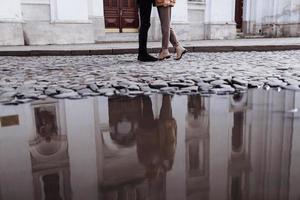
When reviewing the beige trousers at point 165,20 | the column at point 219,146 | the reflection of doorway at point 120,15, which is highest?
the reflection of doorway at point 120,15

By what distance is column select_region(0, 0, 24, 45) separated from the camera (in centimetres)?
847

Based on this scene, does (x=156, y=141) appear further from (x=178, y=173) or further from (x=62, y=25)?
(x=62, y=25)

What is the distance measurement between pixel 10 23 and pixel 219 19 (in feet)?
21.1

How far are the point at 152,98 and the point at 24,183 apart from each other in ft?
4.89

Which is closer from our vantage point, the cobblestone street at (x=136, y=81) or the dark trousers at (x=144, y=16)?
the cobblestone street at (x=136, y=81)

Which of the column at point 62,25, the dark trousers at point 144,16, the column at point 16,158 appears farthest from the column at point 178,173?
the column at point 62,25

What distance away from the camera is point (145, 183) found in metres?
1.17

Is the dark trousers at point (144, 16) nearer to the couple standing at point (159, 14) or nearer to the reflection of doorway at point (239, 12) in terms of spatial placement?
the couple standing at point (159, 14)

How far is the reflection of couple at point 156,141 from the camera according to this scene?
51.9 inches

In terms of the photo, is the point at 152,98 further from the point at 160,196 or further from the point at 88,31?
the point at 88,31

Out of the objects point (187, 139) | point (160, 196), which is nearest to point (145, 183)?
point (160, 196)

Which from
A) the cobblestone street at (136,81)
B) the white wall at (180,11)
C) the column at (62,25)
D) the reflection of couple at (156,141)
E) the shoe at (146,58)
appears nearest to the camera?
the reflection of couple at (156,141)

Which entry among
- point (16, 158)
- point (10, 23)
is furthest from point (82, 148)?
point (10, 23)

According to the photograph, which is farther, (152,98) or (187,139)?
(152,98)
